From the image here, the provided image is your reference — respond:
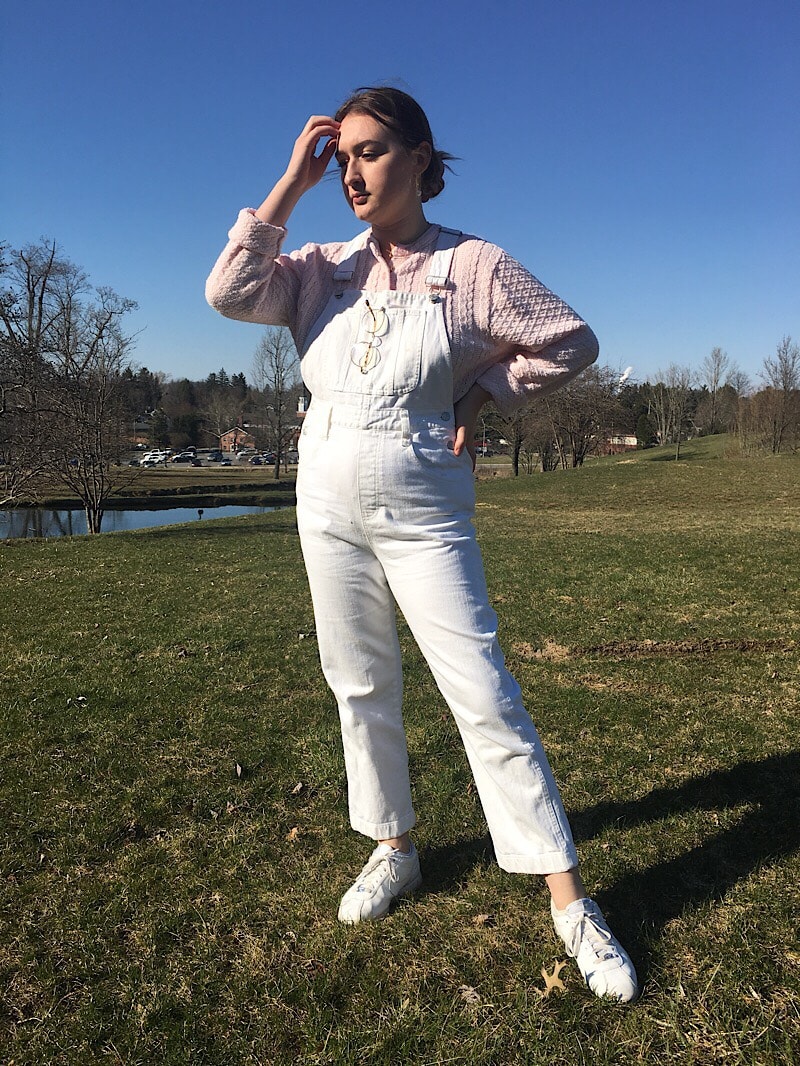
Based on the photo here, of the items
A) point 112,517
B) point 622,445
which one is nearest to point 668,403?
point 622,445

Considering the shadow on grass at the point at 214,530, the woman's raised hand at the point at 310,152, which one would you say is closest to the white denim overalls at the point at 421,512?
the woman's raised hand at the point at 310,152

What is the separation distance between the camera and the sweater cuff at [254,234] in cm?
186

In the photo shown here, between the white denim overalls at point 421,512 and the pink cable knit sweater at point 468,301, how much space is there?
0.05 m

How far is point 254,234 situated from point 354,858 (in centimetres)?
191

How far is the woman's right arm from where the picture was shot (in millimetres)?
1876

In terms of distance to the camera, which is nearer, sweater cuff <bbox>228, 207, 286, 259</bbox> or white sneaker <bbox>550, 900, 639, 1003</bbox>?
white sneaker <bbox>550, 900, 639, 1003</bbox>

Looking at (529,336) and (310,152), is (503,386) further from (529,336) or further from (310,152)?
(310,152)

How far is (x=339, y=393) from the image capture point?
1867 millimetres

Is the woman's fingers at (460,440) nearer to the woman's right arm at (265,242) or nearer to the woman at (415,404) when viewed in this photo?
the woman at (415,404)

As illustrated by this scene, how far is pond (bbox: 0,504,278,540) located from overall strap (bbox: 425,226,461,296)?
2066 cm

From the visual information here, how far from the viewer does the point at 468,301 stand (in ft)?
6.14

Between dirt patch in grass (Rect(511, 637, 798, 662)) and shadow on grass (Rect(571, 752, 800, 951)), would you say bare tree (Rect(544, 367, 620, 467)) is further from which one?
shadow on grass (Rect(571, 752, 800, 951))

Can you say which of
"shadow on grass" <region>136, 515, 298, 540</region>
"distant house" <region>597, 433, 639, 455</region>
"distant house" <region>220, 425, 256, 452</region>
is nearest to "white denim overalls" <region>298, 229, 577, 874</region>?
"shadow on grass" <region>136, 515, 298, 540</region>

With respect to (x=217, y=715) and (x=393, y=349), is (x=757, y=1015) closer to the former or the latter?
(x=393, y=349)
